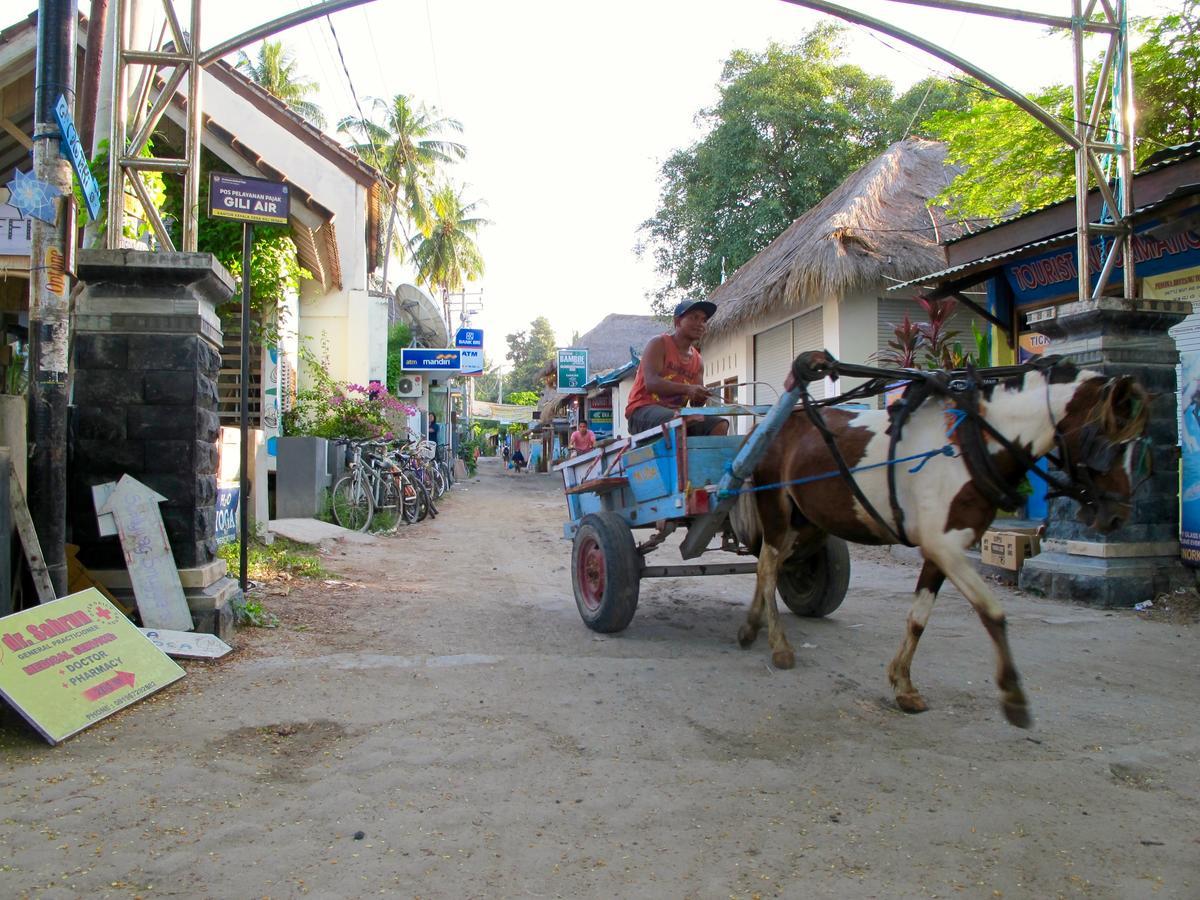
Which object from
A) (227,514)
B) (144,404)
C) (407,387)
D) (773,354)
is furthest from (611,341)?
(144,404)

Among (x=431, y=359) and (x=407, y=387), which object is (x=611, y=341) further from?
(x=431, y=359)

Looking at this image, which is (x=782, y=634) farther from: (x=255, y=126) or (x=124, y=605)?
(x=255, y=126)

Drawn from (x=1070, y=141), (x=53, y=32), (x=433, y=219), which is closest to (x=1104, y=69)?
(x=1070, y=141)

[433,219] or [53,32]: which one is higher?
[433,219]

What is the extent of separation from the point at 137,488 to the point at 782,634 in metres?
3.92

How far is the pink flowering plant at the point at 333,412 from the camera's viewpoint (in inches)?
509

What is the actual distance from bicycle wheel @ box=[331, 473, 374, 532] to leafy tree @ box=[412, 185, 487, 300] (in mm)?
29584

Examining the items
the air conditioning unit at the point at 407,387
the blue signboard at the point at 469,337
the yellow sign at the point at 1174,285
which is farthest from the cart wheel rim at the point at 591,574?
the blue signboard at the point at 469,337

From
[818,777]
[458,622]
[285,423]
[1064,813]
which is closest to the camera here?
[1064,813]

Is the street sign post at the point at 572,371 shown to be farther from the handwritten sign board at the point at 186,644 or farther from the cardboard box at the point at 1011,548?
the handwritten sign board at the point at 186,644

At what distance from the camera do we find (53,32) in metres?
4.49

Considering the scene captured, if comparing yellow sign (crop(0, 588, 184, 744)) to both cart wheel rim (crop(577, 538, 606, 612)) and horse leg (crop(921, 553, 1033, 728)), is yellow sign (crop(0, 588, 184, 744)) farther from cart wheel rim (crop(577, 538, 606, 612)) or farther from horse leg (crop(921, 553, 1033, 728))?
horse leg (crop(921, 553, 1033, 728))

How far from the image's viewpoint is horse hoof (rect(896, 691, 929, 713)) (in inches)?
160

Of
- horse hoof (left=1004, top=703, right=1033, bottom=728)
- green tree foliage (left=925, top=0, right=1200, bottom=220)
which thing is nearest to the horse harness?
horse hoof (left=1004, top=703, right=1033, bottom=728)
